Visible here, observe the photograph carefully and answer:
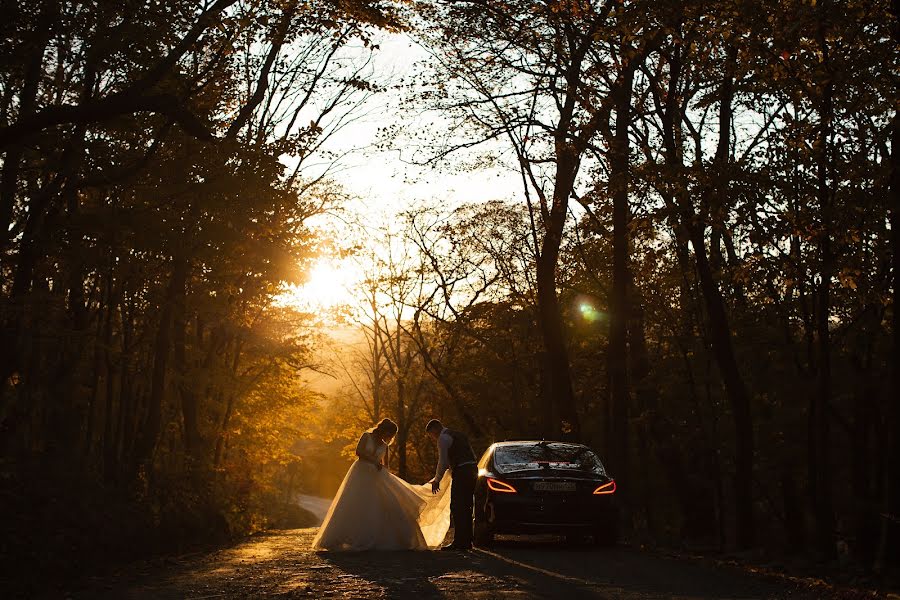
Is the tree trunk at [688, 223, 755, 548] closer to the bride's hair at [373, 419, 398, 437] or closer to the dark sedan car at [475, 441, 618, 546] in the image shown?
the dark sedan car at [475, 441, 618, 546]

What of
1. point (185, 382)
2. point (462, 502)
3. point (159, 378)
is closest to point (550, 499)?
point (462, 502)

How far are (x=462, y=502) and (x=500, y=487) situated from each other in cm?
67

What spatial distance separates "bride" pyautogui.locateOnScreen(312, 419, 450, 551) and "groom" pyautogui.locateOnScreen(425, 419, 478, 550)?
56 centimetres

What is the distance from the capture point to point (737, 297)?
25156mm

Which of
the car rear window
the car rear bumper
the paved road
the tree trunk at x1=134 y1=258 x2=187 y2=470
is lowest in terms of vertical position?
the paved road

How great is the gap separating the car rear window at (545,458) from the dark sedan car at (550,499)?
0.02 m

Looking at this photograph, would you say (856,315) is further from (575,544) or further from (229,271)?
(229,271)

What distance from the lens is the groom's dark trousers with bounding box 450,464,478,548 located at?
55.4 feet

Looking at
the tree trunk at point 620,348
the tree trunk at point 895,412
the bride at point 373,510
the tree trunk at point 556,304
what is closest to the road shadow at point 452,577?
the bride at point 373,510

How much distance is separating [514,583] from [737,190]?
6917 mm

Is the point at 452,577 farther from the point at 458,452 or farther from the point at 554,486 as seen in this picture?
the point at 458,452

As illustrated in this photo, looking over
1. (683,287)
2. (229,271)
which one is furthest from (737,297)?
(229,271)

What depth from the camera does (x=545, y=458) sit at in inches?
679

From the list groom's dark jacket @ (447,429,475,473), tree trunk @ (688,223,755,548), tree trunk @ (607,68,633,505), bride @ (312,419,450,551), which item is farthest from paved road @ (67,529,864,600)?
tree trunk @ (607,68,633,505)
